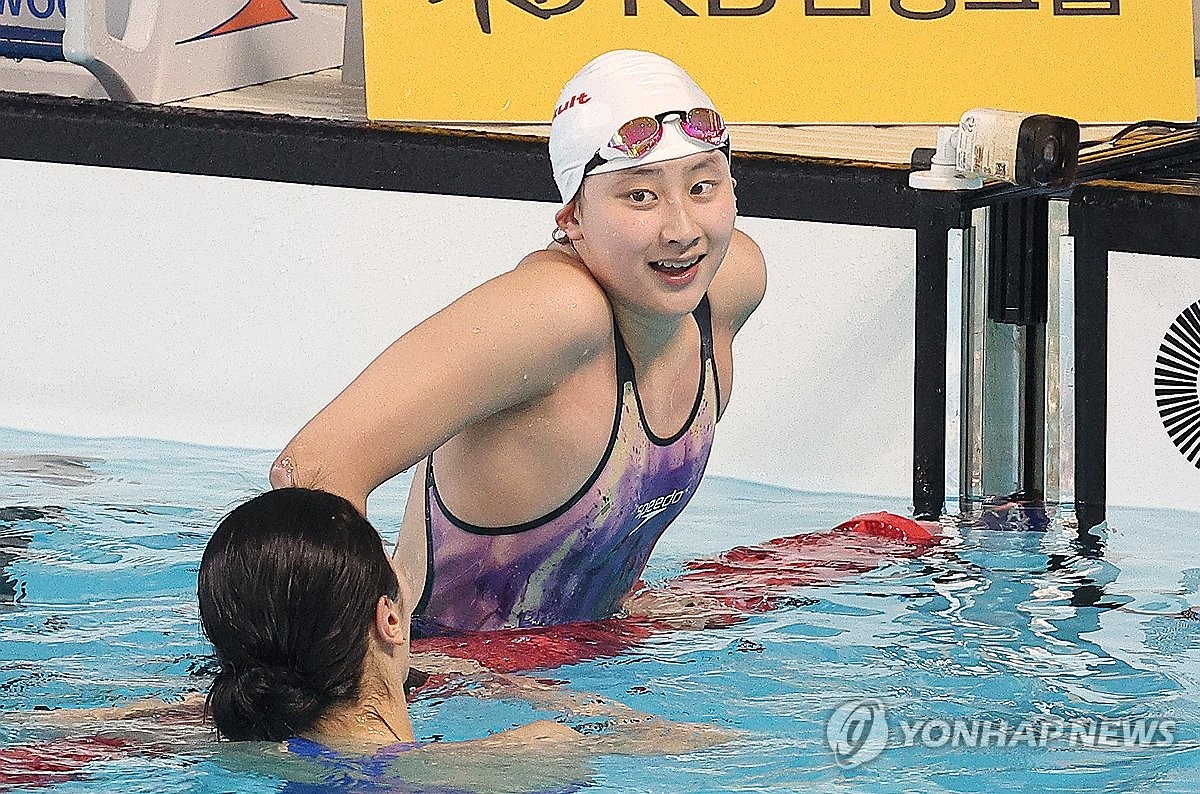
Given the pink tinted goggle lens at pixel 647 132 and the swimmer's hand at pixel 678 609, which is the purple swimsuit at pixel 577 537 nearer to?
the swimmer's hand at pixel 678 609

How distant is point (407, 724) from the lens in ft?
6.38

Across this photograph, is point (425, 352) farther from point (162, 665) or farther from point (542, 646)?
point (162, 665)

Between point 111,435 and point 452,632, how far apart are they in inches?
65.5

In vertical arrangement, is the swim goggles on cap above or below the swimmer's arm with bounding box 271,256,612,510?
above

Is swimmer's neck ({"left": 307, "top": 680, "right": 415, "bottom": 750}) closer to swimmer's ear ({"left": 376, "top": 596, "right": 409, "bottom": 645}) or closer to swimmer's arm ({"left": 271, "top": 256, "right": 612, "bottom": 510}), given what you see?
swimmer's ear ({"left": 376, "top": 596, "right": 409, "bottom": 645})

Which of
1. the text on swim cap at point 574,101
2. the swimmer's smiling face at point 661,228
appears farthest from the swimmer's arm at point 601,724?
the text on swim cap at point 574,101

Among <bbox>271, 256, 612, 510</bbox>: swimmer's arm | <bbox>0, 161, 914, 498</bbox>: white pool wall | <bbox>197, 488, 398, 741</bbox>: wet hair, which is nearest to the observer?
<bbox>197, 488, 398, 741</bbox>: wet hair

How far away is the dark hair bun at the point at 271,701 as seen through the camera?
5.84ft

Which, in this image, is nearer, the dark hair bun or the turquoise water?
the dark hair bun

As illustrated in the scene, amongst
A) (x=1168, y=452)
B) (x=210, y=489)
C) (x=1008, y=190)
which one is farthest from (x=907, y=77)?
(x=210, y=489)

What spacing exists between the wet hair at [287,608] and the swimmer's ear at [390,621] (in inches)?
0.5

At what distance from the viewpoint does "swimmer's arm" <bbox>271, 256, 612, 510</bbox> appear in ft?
6.73

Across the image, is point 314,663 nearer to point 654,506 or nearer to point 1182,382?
point 654,506

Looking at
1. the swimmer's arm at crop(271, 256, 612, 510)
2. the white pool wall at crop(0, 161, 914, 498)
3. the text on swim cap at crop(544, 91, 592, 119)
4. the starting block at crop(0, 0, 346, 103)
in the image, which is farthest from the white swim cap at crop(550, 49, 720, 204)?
the starting block at crop(0, 0, 346, 103)
